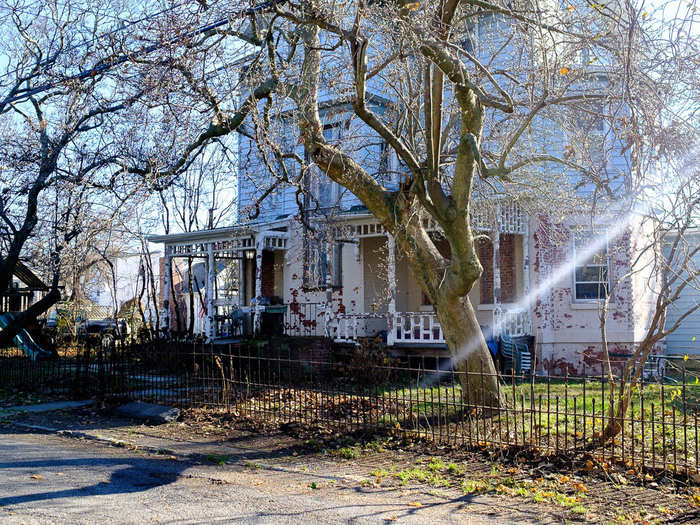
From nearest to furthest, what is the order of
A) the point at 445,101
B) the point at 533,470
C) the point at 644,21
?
the point at 533,470, the point at 644,21, the point at 445,101

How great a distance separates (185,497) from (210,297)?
12299 millimetres

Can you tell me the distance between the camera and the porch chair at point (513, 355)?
47.1ft

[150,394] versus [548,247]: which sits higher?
[548,247]

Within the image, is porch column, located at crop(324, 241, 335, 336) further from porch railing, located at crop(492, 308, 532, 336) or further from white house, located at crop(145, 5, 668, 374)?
porch railing, located at crop(492, 308, 532, 336)

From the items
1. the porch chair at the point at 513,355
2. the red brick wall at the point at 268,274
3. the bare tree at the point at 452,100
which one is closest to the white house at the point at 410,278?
the porch chair at the point at 513,355

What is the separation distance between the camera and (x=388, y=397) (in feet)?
29.9

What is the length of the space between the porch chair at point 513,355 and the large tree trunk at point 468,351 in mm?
5419

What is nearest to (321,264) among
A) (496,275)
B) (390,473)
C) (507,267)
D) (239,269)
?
(239,269)

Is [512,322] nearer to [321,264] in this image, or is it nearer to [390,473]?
[321,264]

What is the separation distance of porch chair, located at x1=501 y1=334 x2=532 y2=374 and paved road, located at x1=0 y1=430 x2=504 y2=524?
845cm

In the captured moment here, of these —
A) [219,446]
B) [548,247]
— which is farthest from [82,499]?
[548,247]

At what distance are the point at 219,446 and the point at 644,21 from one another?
740 centimetres

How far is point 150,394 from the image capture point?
11539mm

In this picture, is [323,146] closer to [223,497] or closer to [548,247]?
[223,497]
